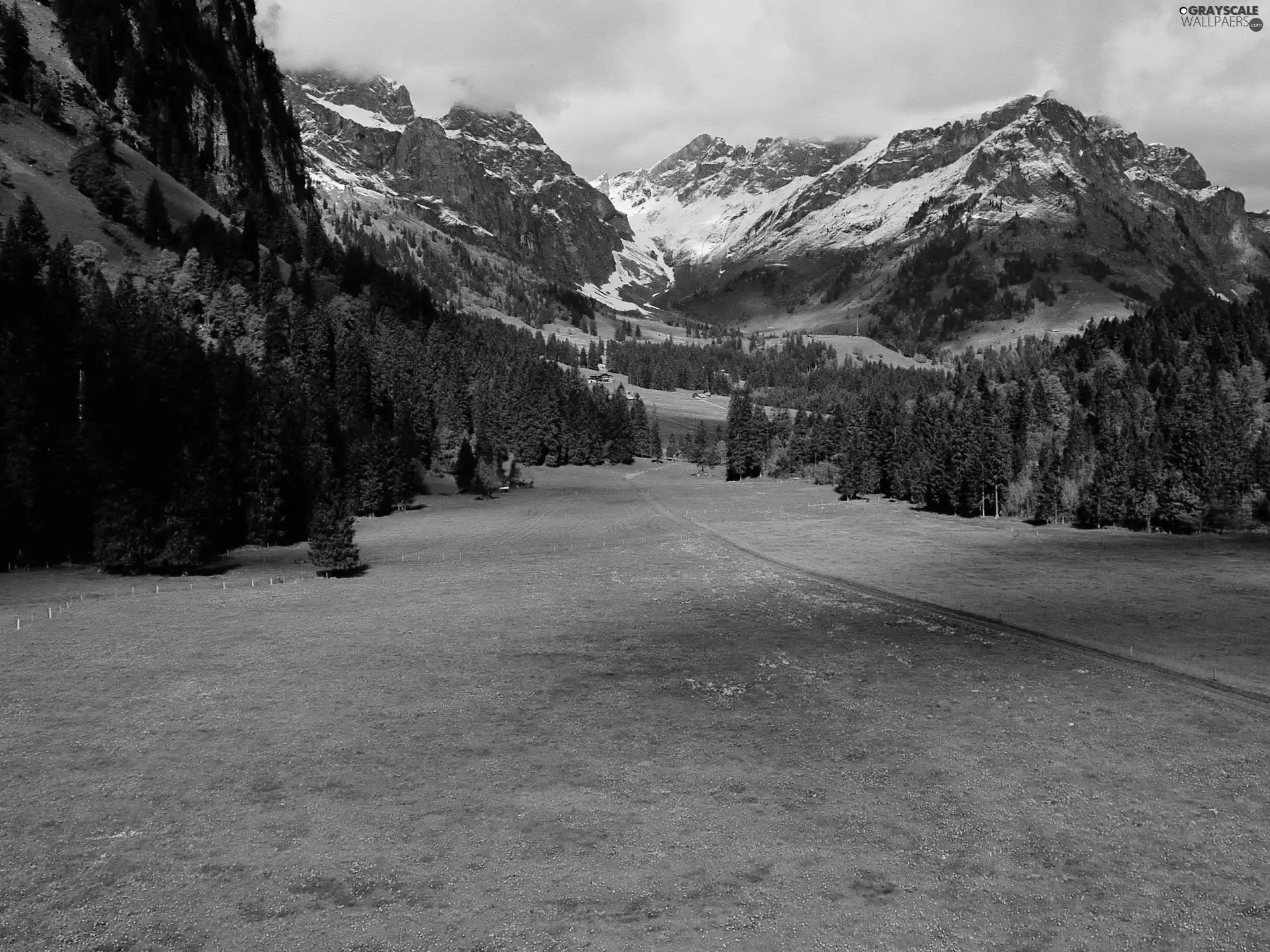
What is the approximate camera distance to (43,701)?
37.4 metres

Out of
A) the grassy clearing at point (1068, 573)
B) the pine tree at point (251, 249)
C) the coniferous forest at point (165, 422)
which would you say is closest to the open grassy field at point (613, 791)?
the grassy clearing at point (1068, 573)

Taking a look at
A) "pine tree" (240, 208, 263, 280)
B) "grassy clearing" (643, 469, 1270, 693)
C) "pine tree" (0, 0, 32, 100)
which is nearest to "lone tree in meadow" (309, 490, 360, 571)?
"grassy clearing" (643, 469, 1270, 693)

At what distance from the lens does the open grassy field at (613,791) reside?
832 inches

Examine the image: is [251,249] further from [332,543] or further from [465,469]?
[332,543]

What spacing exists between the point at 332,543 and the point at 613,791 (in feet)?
186

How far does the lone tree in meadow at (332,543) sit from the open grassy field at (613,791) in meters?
21.3

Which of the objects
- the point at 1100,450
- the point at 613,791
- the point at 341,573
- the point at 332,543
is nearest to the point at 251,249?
the point at 341,573

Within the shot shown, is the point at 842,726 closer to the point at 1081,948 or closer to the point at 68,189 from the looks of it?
the point at 1081,948

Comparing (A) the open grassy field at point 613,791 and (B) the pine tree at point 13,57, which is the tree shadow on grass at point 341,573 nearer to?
(A) the open grassy field at point 613,791

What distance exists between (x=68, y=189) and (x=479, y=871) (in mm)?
179445

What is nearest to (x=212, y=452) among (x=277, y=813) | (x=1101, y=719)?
(x=277, y=813)

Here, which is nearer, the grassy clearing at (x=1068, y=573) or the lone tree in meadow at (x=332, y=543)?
the grassy clearing at (x=1068, y=573)

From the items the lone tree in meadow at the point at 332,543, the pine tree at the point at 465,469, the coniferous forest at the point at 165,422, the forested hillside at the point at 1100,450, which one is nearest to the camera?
the coniferous forest at the point at 165,422

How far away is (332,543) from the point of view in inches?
3049
